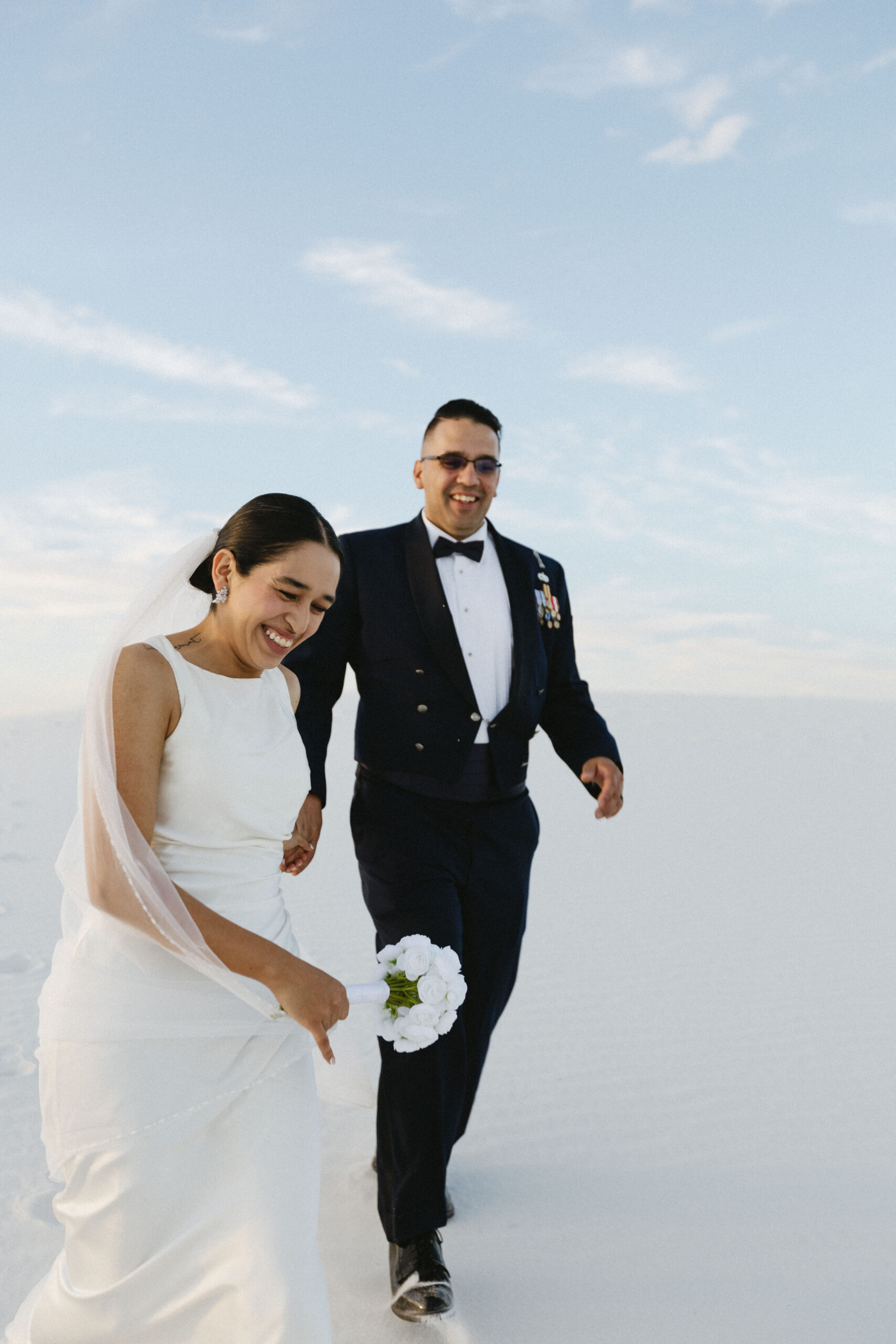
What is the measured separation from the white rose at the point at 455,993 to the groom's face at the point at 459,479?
194cm

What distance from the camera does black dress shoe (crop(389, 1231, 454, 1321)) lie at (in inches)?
120

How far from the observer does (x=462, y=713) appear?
373cm

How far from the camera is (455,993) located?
8.18 ft

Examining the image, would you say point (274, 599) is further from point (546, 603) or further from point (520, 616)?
point (546, 603)

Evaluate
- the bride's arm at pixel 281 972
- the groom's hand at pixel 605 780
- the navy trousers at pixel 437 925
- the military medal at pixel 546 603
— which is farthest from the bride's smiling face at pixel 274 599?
the groom's hand at pixel 605 780

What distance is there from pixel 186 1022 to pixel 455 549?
7.18ft

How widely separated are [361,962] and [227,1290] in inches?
208

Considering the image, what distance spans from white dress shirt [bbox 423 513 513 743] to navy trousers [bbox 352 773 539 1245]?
404 mm

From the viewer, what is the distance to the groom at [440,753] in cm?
329

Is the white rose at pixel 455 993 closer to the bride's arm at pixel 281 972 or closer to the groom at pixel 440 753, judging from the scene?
the bride's arm at pixel 281 972

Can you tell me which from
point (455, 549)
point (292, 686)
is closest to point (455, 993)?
point (292, 686)

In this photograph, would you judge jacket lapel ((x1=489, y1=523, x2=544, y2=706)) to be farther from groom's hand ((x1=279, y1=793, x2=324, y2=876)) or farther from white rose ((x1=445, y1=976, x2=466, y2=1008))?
white rose ((x1=445, y1=976, x2=466, y2=1008))

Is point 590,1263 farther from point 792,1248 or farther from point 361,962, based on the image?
point 361,962

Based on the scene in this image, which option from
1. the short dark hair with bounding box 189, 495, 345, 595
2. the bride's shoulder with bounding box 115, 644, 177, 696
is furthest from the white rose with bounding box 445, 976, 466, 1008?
the short dark hair with bounding box 189, 495, 345, 595
